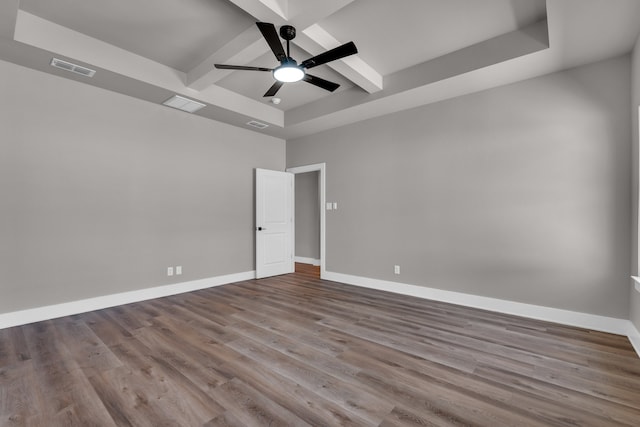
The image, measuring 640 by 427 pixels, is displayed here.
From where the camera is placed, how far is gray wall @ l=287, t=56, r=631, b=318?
3.11 meters

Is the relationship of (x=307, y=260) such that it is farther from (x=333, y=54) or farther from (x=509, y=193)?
(x=333, y=54)

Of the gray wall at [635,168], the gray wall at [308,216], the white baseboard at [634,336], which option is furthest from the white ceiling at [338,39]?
the gray wall at [308,216]

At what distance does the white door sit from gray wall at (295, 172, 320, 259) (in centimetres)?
137

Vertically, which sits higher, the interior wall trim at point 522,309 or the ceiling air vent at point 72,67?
the ceiling air vent at point 72,67

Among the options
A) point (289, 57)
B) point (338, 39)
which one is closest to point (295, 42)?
point (289, 57)

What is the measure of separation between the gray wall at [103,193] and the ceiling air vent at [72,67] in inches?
14.1

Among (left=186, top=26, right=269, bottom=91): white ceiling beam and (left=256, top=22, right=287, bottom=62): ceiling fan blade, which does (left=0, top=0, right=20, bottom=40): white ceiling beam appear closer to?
(left=186, top=26, right=269, bottom=91): white ceiling beam

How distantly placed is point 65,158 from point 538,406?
17.3 feet

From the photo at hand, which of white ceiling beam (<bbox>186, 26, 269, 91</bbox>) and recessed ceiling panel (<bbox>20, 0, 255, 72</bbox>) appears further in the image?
white ceiling beam (<bbox>186, 26, 269, 91</bbox>)

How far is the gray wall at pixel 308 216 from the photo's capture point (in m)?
7.52

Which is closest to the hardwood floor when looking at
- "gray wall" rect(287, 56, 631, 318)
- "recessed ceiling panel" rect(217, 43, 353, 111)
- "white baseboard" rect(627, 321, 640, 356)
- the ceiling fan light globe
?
"white baseboard" rect(627, 321, 640, 356)

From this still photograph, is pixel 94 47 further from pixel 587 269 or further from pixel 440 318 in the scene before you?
pixel 587 269

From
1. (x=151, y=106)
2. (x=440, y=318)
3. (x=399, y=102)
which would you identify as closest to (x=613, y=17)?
(x=399, y=102)

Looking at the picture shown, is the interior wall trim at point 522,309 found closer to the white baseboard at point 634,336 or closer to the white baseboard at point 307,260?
the white baseboard at point 634,336
